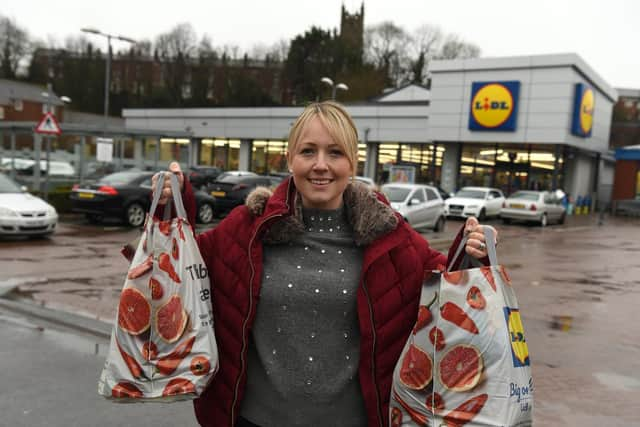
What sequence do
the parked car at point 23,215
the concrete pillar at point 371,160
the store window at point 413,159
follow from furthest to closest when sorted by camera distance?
the concrete pillar at point 371,160 → the store window at point 413,159 → the parked car at point 23,215

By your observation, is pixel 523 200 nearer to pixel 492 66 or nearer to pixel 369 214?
pixel 492 66

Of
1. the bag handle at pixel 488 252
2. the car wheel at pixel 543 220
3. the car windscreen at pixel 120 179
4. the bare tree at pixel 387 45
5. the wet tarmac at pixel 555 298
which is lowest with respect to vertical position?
the wet tarmac at pixel 555 298

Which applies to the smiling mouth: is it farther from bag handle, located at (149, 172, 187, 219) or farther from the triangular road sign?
the triangular road sign

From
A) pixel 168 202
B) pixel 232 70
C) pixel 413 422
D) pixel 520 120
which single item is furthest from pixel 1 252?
pixel 232 70

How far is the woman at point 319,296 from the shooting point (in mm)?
1878

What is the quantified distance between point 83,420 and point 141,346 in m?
2.35

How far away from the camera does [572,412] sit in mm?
4305

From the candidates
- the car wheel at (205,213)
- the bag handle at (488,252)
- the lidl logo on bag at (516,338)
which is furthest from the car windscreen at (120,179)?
the lidl logo on bag at (516,338)

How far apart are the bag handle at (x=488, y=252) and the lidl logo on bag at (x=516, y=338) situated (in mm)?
170

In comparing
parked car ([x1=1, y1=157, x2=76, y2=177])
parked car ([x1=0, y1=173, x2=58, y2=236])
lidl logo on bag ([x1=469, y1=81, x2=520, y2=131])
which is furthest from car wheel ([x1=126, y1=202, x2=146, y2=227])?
lidl logo on bag ([x1=469, y1=81, x2=520, y2=131])

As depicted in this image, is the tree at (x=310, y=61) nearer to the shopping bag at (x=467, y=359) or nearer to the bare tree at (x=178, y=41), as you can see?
the bare tree at (x=178, y=41)

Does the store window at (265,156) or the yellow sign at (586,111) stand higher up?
the yellow sign at (586,111)

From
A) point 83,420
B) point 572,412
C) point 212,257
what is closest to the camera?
point 212,257

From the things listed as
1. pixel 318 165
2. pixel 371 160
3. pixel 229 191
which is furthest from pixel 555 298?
pixel 371 160
